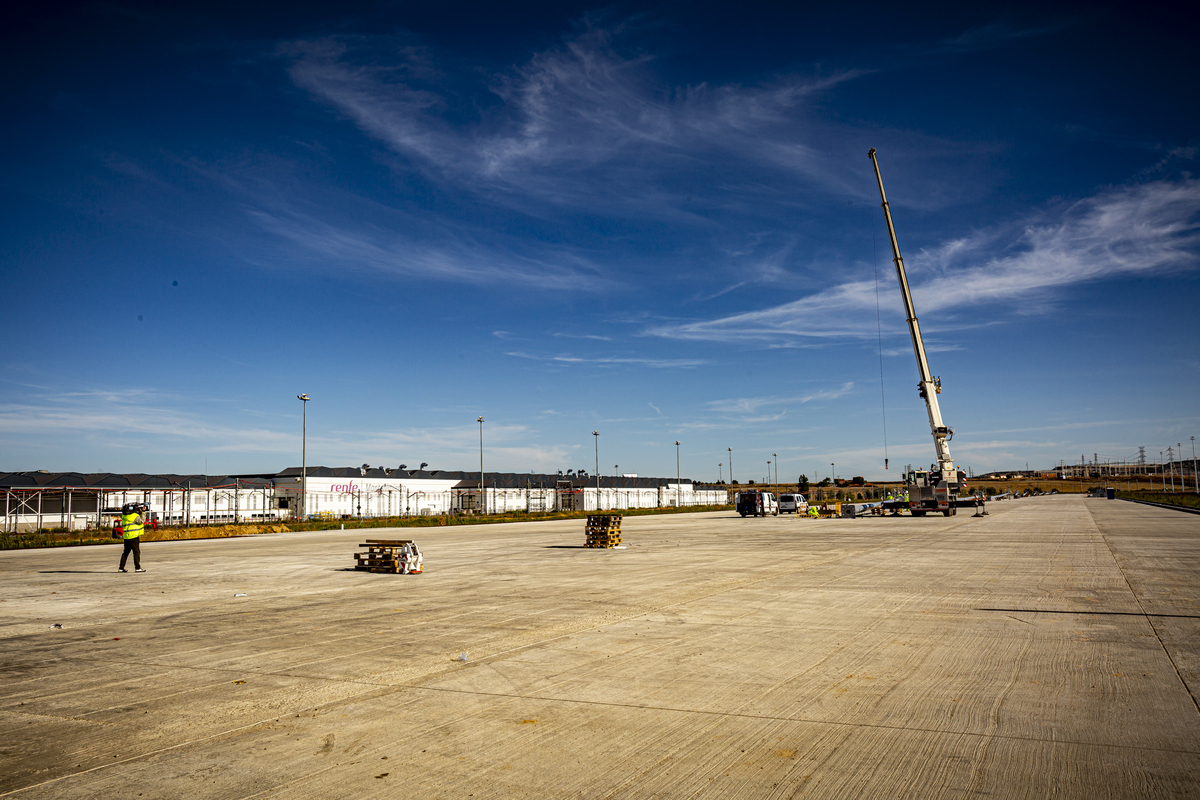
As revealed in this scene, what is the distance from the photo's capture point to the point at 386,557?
64.2 feet

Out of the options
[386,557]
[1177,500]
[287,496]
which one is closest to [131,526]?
[386,557]

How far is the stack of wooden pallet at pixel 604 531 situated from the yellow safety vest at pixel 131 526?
14.1 meters

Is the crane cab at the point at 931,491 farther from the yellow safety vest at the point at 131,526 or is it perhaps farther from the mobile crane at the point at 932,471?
the yellow safety vest at the point at 131,526

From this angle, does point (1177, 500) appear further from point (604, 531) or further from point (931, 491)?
point (604, 531)

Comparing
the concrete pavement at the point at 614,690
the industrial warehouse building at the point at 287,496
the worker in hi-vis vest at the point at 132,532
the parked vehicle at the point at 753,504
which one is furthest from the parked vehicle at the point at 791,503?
the worker in hi-vis vest at the point at 132,532

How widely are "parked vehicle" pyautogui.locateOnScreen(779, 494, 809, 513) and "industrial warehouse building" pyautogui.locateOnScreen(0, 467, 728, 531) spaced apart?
23.0 m

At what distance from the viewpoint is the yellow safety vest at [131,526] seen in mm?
19109

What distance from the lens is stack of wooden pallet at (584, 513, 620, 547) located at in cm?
2667

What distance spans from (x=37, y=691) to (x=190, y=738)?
295 cm

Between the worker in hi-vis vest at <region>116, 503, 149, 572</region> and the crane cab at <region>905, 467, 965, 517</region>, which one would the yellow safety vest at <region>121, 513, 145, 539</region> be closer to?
the worker in hi-vis vest at <region>116, 503, 149, 572</region>

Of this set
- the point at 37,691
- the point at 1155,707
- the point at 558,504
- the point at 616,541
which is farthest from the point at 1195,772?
the point at 558,504

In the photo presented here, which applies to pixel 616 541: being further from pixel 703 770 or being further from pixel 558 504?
pixel 558 504

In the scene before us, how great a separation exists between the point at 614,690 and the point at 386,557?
13.8m

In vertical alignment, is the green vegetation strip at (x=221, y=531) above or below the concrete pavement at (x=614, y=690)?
below
